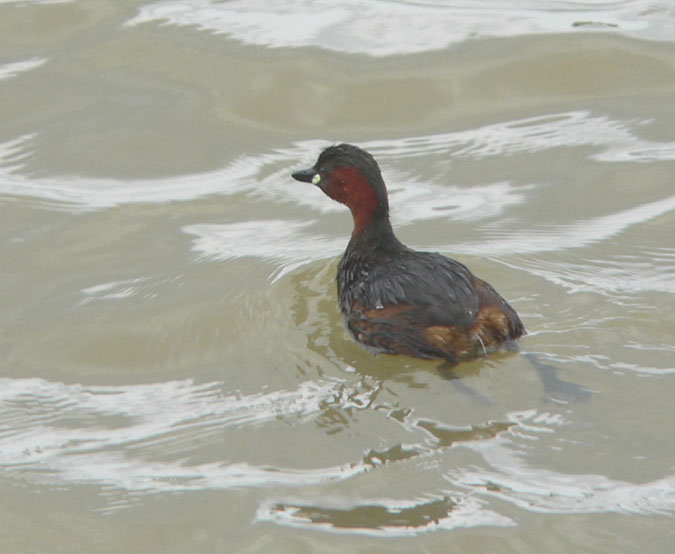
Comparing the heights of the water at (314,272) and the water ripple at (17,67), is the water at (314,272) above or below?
below

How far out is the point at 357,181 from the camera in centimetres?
659

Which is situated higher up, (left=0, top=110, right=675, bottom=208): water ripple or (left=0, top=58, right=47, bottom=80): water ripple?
(left=0, top=58, right=47, bottom=80): water ripple

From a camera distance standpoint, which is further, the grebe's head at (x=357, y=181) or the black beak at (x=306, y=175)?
the black beak at (x=306, y=175)

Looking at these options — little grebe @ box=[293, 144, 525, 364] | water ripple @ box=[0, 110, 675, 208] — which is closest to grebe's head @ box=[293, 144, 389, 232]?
little grebe @ box=[293, 144, 525, 364]

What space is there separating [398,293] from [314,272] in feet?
3.40

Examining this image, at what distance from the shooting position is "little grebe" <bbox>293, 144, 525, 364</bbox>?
18.9 feet

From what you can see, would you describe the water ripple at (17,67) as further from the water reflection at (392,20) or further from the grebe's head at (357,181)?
the grebe's head at (357,181)

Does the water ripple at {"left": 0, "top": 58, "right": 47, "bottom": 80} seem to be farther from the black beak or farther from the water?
the black beak

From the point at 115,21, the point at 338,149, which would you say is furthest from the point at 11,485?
the point at 115,21

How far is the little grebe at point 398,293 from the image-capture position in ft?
18.9

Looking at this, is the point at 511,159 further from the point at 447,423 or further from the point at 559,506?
the point at 559,506

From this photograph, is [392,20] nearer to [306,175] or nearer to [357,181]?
[306,175]

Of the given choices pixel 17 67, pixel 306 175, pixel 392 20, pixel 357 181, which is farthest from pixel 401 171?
pixel 17 67

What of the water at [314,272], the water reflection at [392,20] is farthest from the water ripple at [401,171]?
the water reflection at [392,20]
